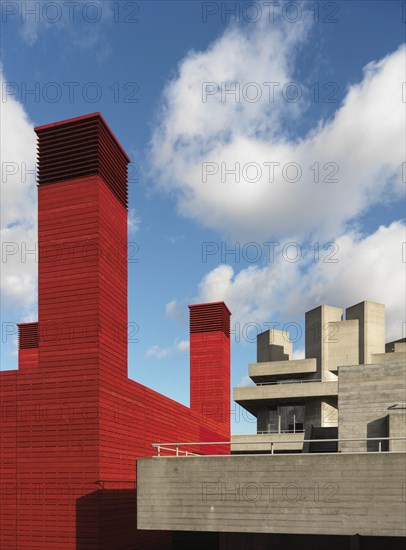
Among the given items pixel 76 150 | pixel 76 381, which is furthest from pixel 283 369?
pixel 76 150

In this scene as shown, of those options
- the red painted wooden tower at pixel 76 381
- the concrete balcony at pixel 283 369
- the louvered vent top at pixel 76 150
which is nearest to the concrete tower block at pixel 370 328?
the concrete balcony at pixel 283 369

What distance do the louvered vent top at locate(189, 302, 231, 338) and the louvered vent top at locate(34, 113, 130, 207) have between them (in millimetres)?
17867

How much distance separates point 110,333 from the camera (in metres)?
15.9

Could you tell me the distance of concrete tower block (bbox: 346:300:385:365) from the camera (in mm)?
45844

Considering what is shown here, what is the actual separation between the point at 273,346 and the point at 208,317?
20.0 meters

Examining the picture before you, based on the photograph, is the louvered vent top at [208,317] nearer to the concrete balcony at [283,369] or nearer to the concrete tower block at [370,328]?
the concrete balcony at [283,369]

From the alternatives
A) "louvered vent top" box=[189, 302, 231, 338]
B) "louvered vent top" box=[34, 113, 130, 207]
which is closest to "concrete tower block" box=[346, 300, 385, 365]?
"louvered vent top" box=[189, 302, 231, 338]

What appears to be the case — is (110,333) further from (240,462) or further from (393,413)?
(393,413)

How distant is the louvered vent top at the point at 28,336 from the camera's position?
121 ft

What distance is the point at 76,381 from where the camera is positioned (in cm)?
1502

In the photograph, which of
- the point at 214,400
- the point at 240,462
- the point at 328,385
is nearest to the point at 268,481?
the point at 240,462

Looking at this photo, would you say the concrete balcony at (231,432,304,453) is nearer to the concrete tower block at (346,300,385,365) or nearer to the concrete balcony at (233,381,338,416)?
the concrete balcony at (233,381,338,416)

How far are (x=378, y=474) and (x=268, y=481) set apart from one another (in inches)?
94.8

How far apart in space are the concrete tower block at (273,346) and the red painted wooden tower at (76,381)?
3550 cm
